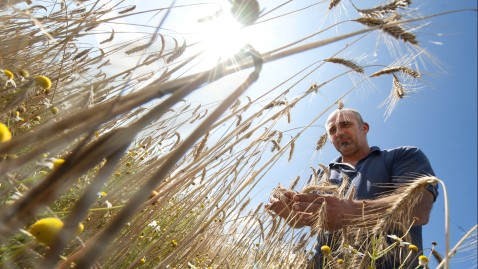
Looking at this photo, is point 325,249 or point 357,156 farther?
point 357,156

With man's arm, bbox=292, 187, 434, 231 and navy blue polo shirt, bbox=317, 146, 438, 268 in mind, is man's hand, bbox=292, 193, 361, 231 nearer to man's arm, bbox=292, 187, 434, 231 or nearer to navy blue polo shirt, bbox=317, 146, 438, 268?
man's arm, bbox=292, 187, 434, 231

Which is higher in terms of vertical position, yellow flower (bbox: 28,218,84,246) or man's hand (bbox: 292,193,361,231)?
yellow flower (bbox: 28,218,84,246)

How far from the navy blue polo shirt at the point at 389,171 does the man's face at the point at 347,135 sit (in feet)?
0.89

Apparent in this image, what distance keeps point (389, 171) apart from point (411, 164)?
194mm

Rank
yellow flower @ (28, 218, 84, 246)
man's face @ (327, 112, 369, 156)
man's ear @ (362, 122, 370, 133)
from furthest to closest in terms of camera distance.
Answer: man's ear @ (362, 122, 370, 133) < man's face @ (327, 112, 369, 156) < yellow flower @ (28, 218, 84, 246)

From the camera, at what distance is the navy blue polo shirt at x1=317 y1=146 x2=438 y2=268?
2275 mm

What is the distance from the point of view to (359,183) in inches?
98.2

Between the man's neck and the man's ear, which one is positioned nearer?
the man's neck

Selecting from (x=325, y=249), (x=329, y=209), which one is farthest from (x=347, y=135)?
(x=325, y=249)

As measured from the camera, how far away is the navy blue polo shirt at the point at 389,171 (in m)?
2.28

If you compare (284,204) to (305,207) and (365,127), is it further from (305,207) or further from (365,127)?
(365,127)

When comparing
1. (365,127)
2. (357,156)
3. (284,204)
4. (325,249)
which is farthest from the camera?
(365,127)

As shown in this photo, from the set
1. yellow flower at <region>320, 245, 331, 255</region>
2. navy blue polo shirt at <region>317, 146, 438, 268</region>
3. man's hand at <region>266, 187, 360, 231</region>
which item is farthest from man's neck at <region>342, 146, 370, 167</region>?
yellow flower at <region>320, 245, 331, 255</region>

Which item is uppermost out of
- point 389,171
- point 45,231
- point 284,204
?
point 45,231
